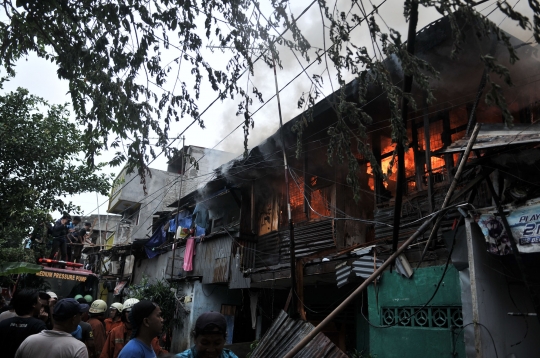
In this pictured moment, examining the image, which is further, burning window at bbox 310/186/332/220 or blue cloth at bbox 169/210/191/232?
→ blue cloth at bbox 169/210/191/232

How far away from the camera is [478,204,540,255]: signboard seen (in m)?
5.71

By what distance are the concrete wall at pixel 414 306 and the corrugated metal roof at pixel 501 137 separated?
2671 mm

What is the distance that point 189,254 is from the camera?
17.2 m

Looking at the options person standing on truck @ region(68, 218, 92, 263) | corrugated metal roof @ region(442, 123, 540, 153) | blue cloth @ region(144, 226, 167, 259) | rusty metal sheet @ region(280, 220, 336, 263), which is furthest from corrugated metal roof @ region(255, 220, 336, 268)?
person standing on truck @ region(68, 218, 92, 263)

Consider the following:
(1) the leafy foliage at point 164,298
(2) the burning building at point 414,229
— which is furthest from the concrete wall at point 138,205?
(2) the burning building at point 414,229

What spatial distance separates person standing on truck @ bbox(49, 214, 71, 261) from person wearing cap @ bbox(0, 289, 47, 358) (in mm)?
17442

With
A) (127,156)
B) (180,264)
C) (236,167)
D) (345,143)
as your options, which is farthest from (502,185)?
(180,264)

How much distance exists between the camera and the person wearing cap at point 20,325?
12.8 feet

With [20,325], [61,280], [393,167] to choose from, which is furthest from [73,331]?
[61,280]

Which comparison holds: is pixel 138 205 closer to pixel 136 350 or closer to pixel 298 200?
pixel 298 200

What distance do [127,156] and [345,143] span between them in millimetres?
2964

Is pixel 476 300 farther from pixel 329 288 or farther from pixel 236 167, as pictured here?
pixel 236 167

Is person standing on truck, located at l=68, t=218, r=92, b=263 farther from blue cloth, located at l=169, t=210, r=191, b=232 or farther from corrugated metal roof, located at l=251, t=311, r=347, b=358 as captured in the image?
corrugated metal roof, located at l=251, t=311, r=347, b=358

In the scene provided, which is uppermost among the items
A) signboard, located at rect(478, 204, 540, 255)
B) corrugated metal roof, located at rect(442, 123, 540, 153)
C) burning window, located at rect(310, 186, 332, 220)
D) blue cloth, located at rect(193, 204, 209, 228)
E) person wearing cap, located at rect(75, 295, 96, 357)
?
blue cloth, located at rect(193, 204, 209, 228)
